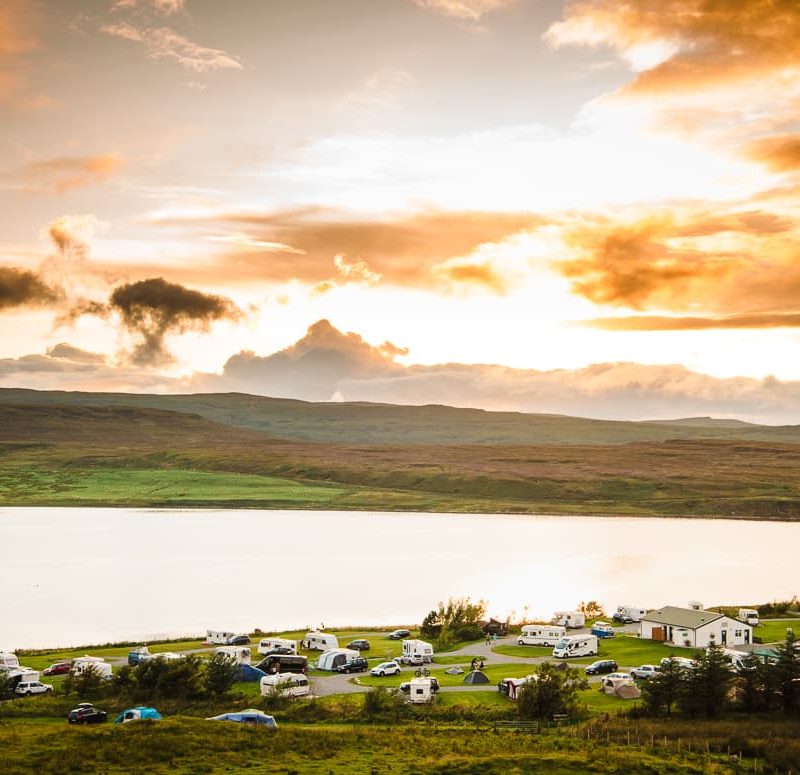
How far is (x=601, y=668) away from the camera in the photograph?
44.6 metres

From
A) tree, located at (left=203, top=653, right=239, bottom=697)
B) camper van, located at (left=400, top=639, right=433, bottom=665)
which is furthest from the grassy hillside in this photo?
tree, located at (left=203, top=653, right=239, bottom=697)

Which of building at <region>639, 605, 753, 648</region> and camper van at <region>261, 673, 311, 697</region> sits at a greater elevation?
building at <region>639, 605, 753, 648</region>

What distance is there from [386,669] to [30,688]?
1572 centimetres

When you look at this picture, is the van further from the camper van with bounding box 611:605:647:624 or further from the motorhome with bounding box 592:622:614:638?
the camper van with bounding box 611:605:647:624

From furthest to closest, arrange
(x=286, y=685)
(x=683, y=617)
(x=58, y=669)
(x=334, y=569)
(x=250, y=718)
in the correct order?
(x=334, y=569) < (x=683, y=617) < (x=58, y=669) < (x=286, y=685) < (x=250, y=718)

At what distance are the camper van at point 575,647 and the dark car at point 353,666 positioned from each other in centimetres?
1022

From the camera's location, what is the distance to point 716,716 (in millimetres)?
36531

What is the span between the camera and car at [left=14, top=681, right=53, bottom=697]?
39.4 m

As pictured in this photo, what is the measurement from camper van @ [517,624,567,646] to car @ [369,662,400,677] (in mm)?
10441

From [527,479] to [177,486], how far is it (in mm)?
65709

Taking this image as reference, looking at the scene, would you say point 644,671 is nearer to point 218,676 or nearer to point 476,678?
point 476,678

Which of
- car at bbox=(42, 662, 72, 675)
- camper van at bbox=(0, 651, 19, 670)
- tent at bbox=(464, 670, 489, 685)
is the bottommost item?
car at bbox=(42, 662, 72, 675)

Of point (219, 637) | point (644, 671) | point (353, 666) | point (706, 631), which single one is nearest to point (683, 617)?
point (706, 631)

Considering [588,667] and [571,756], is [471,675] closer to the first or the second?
[588,667]
